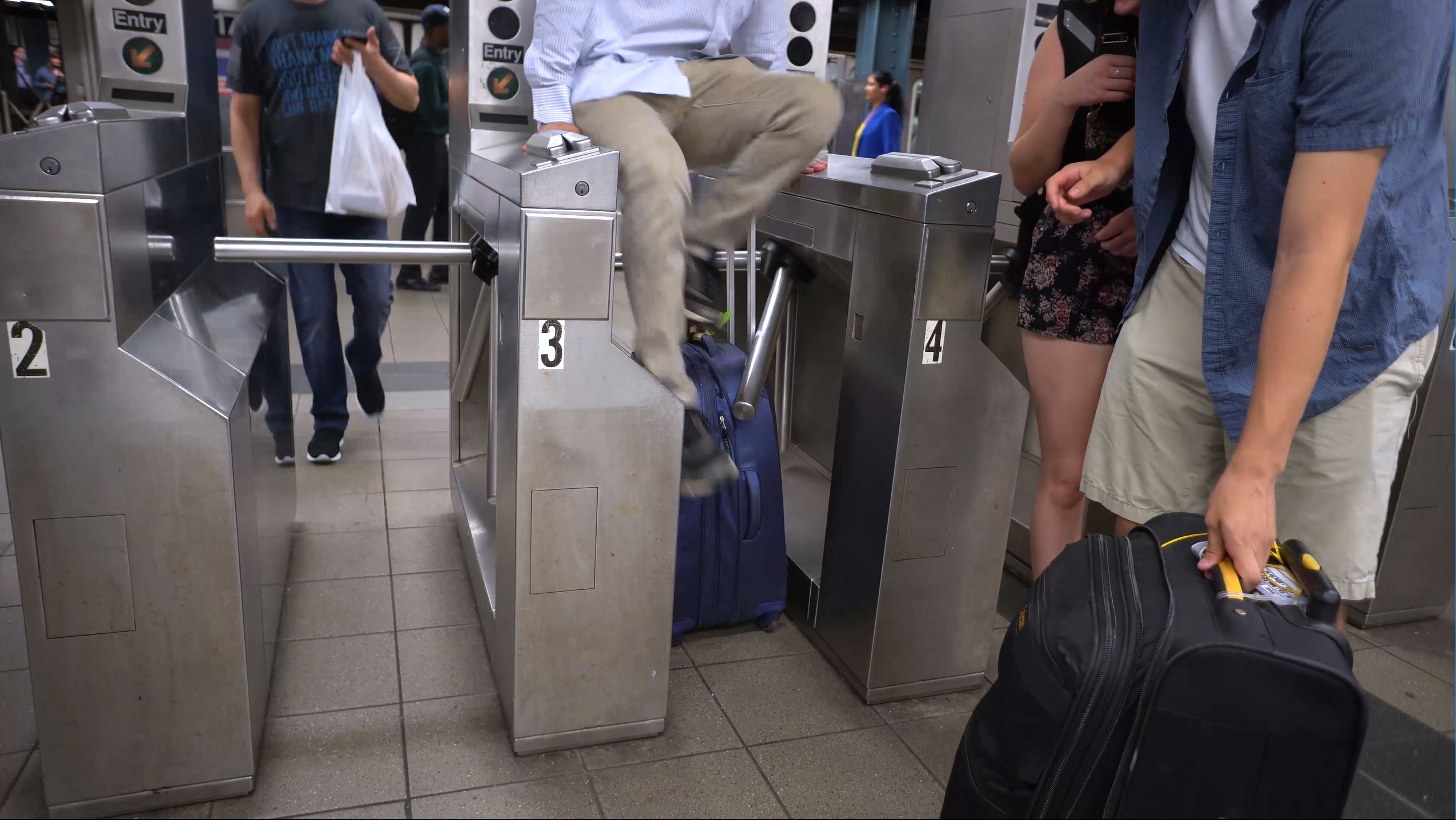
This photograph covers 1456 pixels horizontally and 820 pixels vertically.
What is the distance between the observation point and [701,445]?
1648 mm

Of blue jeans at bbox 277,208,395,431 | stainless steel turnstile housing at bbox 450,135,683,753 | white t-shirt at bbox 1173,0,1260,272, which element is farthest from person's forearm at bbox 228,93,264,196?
white t-shirt at bbox 1173,0,1260,272

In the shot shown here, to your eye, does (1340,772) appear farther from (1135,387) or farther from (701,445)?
(701,445)

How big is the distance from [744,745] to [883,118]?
196 inches

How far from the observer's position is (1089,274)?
50.1 inches

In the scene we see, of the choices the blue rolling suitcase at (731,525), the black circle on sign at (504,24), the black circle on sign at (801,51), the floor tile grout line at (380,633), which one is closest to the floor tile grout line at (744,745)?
the blue rolling suitcase at (731,525)

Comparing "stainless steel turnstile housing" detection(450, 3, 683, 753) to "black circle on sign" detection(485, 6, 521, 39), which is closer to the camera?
"stainless steel turnstile housing" detection(450, 3, 683, 753)

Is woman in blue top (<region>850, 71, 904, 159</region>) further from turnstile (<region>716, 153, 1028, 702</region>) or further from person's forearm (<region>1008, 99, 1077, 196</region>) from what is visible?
person's forearm (<region>1008, 99, 1077, 196</region>)

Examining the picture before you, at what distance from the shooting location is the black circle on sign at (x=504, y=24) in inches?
70.1

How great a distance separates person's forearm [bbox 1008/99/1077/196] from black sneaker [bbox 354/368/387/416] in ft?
7.24

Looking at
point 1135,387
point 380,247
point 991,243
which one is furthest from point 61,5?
point 1135,387

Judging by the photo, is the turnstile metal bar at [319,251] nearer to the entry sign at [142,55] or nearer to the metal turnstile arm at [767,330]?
the metal turnstile arm at [767,330]

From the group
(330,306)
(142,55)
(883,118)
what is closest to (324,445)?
(330,306)

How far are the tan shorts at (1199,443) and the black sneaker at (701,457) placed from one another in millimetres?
639

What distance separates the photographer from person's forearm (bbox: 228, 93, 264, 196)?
254cm
